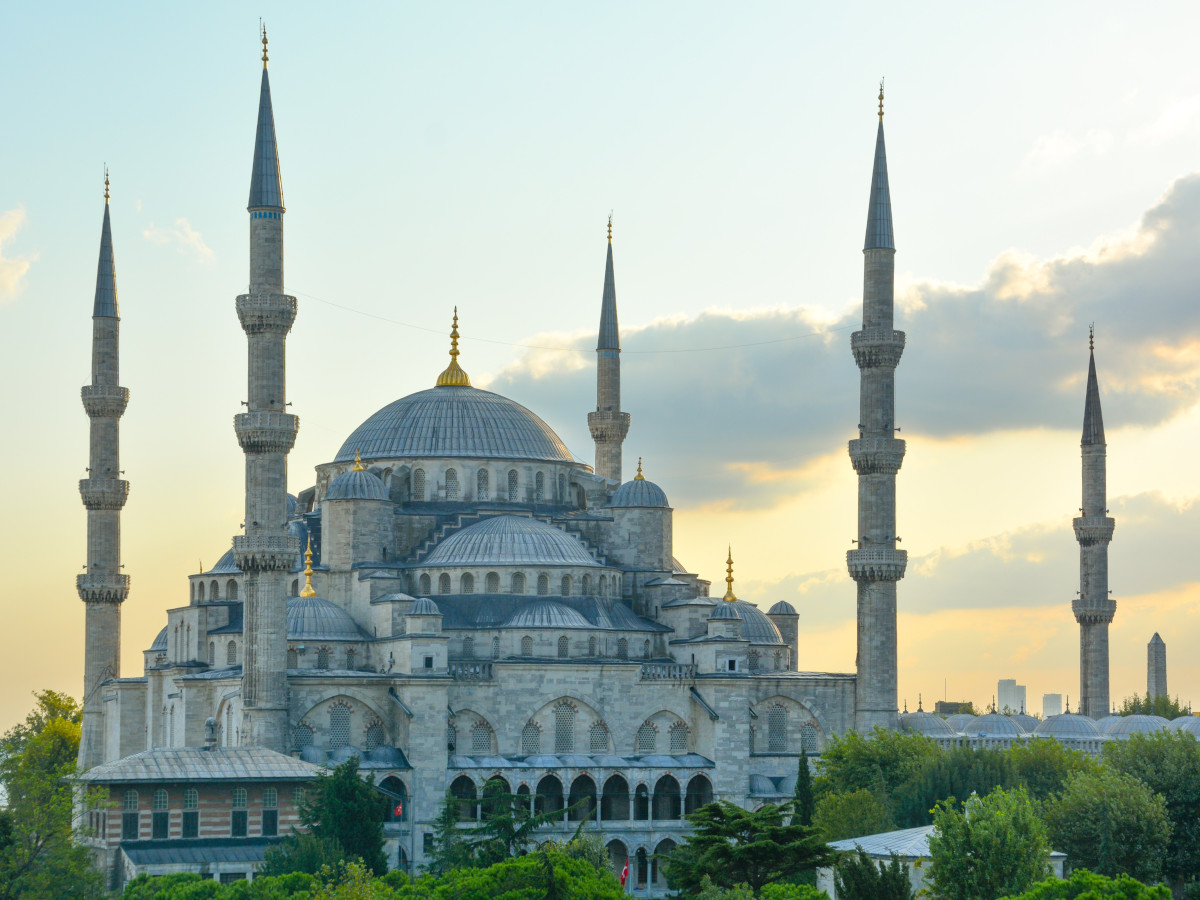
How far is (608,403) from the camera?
207 feet

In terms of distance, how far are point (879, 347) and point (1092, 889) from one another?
25.9 m

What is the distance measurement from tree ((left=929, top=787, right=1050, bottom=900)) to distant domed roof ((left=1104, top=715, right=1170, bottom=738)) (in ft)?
97.0

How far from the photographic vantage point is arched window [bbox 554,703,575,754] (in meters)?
51.2

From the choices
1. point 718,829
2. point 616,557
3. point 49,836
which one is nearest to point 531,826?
point 718,829

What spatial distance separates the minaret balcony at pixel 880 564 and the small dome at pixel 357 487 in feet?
42.7

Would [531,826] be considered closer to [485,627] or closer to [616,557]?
[485,627]

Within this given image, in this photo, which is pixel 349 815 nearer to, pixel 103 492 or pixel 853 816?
pixel 853 816

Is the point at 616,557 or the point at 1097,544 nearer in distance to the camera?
the point at 616,557

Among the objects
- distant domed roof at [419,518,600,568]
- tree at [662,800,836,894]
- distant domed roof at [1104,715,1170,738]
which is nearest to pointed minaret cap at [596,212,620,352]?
distant domed roof at [419,518,600,568]

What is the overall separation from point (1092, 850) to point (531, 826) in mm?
10859

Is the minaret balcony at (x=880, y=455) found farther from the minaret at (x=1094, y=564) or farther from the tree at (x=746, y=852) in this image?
the tree at (x=746, y=852)

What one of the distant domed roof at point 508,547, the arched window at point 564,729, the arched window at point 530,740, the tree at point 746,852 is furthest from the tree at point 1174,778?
the distant domed roof at point 508,547

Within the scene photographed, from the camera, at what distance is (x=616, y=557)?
189 feet

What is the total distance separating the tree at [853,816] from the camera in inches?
1725
